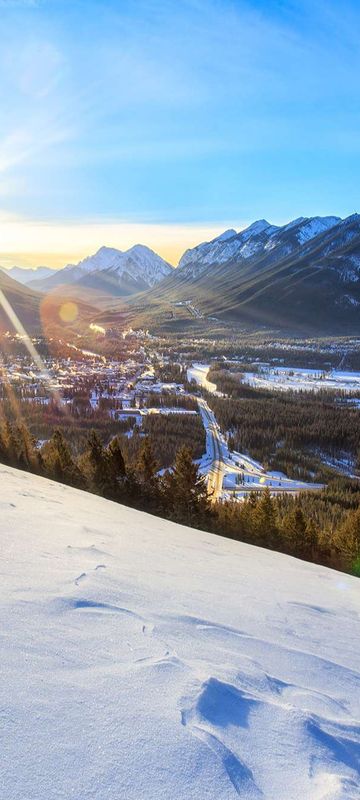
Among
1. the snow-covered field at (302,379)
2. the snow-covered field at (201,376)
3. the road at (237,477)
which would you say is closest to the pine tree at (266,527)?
the road at (237,477)

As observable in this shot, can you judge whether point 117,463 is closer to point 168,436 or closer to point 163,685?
point 163,685

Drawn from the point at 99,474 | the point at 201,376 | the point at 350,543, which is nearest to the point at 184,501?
the point at 99,474

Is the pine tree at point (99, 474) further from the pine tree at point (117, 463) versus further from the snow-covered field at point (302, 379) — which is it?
the snow-covered field at point (302, 379)

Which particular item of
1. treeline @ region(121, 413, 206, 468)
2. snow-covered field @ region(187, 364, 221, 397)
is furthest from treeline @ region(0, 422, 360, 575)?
snow-covered field @ region(187, 364, 221, 397)

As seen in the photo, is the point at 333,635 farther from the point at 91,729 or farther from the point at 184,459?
the point at 184,459

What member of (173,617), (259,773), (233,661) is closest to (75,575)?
(173,617)

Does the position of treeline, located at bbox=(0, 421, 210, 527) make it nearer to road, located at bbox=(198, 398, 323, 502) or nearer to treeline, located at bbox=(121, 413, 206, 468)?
road, located at bbox=(198, 398, 323, 502)
